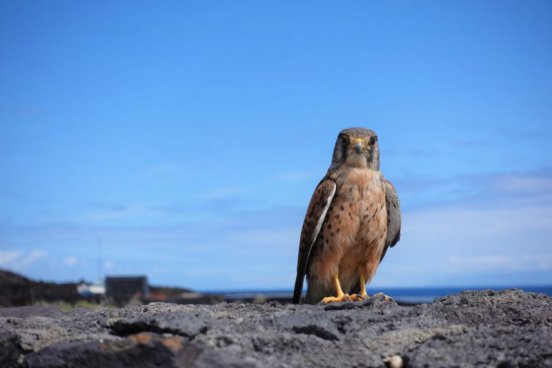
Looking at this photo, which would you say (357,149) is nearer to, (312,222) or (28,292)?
(312,222)

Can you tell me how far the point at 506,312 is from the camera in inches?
158

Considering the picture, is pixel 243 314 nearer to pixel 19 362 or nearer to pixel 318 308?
pixel 318 308

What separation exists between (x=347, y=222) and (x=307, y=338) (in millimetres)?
2213

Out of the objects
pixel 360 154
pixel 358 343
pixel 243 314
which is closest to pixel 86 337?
pixel 243 314

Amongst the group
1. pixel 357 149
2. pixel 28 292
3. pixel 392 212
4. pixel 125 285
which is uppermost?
pixel 357 149

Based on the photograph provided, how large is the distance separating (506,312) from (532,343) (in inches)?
22.1

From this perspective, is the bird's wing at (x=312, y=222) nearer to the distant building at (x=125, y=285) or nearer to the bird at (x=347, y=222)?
the bird at (x=347, y=222)

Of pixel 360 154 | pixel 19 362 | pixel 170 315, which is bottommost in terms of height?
pixel 19 362

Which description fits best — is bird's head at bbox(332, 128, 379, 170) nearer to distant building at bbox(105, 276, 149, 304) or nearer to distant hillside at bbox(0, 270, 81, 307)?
distant hillside at bbox(0, 270, 81, 307)

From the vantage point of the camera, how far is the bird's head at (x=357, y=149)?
592 centimetres

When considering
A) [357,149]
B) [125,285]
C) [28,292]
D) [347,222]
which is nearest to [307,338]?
[347,222]

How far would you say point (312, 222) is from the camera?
5875mm

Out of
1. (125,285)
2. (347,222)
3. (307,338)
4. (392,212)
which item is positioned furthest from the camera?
(125,285)

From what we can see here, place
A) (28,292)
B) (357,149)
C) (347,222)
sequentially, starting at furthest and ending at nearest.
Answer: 1. (28,292)
2. (357,149)
3. (347,222)
